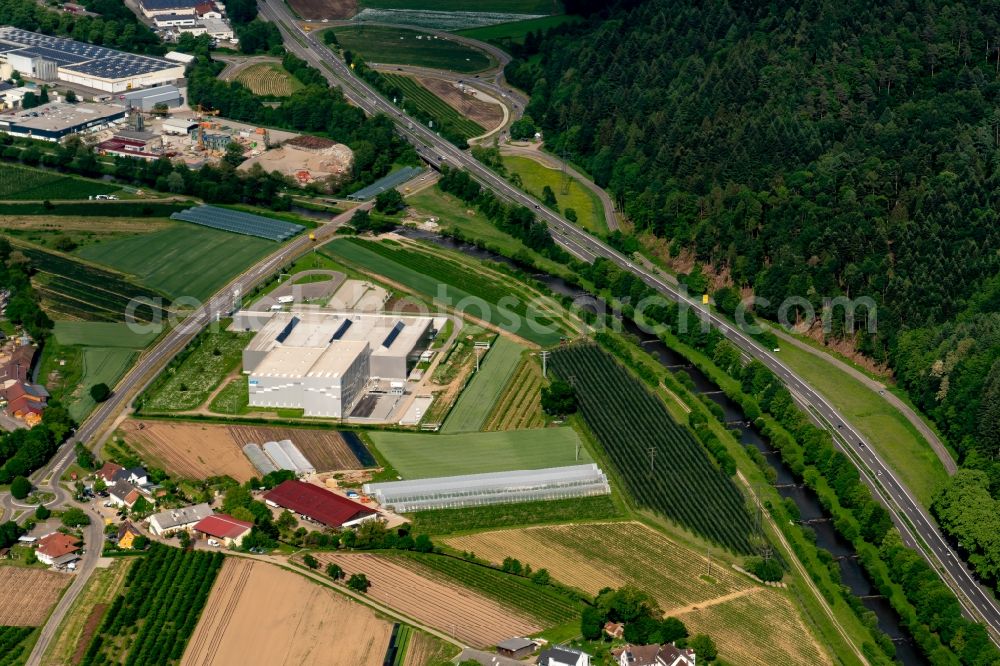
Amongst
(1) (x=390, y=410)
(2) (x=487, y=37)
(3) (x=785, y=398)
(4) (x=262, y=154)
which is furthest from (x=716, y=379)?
(2) (x=487, y=37)

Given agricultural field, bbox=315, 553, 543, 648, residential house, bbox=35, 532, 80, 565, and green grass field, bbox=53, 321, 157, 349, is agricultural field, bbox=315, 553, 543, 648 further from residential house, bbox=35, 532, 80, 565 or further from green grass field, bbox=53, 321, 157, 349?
green grass field, bbox=53, 321, 157, 349

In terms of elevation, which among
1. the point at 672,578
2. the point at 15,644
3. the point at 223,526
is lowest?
the point at 15,644

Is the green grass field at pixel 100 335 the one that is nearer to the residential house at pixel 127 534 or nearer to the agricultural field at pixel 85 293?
the agricultural field at pixel 85 293

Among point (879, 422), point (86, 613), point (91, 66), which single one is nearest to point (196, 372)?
point (86, 613)

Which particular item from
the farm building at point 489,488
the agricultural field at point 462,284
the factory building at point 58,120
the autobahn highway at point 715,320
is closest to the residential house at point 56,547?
the farm building at point 489,488

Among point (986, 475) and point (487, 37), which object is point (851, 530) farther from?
point (487, 37)

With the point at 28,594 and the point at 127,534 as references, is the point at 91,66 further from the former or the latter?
the point at 28,594
